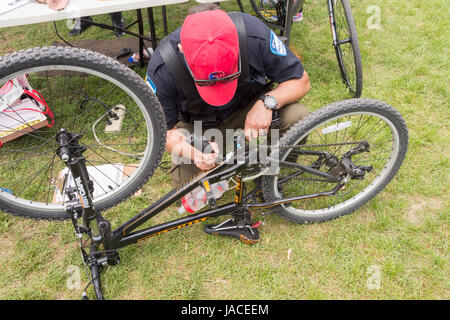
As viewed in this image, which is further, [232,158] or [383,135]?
[383,135]

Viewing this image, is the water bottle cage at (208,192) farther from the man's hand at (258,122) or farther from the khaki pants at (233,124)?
the khaki pants at (233,124)

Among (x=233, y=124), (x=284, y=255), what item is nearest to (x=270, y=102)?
(x=233, y=124)

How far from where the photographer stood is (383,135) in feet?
8.77

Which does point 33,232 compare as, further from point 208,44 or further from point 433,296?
point 433,296

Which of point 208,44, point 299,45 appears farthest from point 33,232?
point 299,45

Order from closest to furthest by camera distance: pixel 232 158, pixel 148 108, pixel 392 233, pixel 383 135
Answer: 1. pixel 148 108
2. pixel 232 158
3. pixel 392 233
4. pixel 383 135

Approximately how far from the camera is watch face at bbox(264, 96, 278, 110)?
77.2 inches

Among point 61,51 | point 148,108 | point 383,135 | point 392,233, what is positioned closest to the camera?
point 61,51

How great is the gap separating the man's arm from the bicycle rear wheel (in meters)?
0.57

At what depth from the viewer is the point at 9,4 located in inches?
95.1

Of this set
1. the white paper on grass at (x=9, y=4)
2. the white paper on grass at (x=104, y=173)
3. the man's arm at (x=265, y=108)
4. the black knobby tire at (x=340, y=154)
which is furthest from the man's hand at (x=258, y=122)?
the white paper on grass at (x=9, y=4)

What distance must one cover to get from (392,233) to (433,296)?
1.38ft

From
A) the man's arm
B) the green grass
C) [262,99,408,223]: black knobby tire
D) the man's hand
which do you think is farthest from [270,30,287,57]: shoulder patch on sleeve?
the green grass
